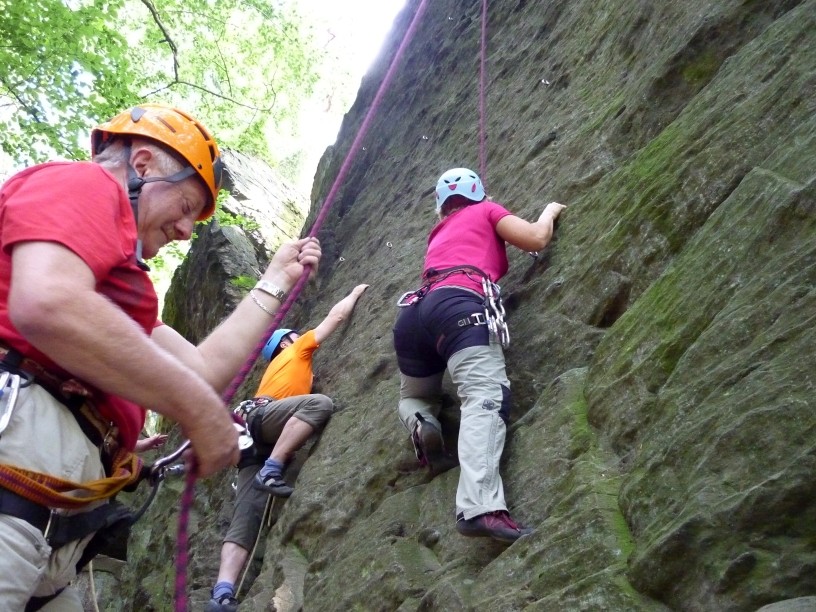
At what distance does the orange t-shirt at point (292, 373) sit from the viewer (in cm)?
617

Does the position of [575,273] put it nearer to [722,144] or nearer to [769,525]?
[722,144]

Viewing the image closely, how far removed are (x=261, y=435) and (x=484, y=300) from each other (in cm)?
272

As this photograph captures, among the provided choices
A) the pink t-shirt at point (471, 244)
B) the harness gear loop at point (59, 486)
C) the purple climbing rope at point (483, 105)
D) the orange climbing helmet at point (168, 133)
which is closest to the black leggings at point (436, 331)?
the pink t-shirt at point (471, 244)

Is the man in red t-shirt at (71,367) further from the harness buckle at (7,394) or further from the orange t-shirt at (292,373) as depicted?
the orange t-shirt at (292,373)

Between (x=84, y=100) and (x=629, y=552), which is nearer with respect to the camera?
(x=629, y=552)

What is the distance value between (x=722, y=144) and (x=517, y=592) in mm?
2142

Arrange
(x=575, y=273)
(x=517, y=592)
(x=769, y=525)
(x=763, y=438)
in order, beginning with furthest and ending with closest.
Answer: (x=575, y=273), (x=517, y=592), (x=763, y=438), (x=769, y=525)

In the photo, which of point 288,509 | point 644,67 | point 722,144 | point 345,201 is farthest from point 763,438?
point 345,201

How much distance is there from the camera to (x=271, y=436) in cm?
589

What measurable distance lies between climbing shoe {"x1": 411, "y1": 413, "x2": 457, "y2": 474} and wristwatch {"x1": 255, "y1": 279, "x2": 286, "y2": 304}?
4.67 feet

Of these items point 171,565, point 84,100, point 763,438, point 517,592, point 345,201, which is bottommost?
point 517,592

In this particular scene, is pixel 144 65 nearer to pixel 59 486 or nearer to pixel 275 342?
pixel 275 342

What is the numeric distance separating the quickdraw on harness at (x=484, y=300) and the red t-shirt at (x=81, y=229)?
1.92 metres

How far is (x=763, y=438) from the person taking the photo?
2.18 meters
